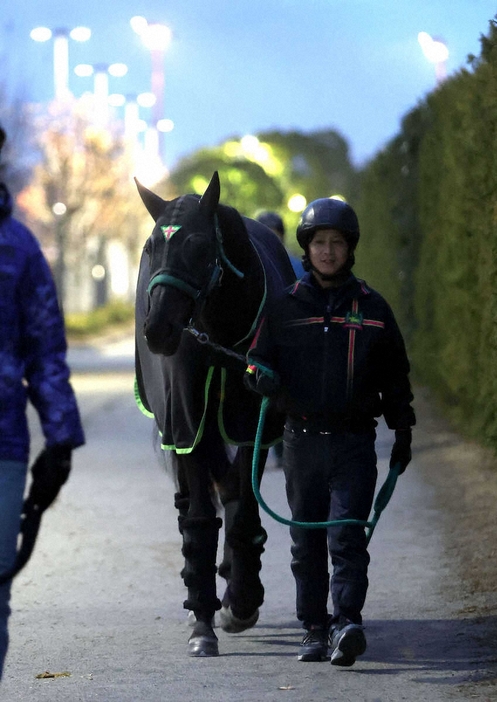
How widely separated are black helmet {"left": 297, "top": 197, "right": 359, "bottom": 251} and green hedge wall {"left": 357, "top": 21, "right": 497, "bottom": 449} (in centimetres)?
233

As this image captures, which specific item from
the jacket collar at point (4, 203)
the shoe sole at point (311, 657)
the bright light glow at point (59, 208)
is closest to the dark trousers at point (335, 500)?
the shoe sole at point (311, 657)

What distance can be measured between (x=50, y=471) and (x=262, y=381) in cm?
177

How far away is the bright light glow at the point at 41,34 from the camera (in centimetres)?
4539

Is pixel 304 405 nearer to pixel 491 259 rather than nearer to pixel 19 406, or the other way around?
pixel 19 406

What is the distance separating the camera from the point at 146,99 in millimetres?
67500

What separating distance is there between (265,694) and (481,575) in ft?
8.78

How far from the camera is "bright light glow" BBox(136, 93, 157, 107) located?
66512 millimetres

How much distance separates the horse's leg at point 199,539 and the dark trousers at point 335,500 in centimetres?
55

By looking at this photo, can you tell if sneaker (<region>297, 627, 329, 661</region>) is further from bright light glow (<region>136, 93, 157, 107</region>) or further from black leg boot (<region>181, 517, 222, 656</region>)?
bright light glow (<region>136, 93, 157, 107</region>)

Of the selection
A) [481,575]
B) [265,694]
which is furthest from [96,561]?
[265,694]

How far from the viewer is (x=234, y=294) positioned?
22.1ft

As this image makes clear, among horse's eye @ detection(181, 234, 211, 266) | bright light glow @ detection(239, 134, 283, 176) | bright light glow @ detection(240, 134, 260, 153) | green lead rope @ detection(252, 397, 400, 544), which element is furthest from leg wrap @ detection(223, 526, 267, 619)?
bright light glow @ detection(240, 134, 260, 153)

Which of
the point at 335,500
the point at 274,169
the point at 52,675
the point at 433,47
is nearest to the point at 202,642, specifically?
the point at 52,675

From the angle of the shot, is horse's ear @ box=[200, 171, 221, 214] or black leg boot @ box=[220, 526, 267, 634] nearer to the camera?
horse's ear @ box=[200, 171, 221, 214]
